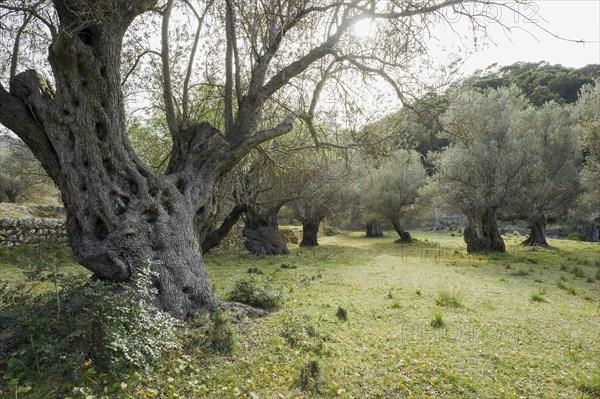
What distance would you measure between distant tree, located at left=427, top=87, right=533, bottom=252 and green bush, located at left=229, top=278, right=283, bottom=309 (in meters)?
14.9

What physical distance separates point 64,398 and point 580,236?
150 feet

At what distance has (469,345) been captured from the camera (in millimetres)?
5355

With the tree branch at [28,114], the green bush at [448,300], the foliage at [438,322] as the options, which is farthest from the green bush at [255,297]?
the green bush at [448,300]

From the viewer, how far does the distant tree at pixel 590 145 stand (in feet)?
51.6

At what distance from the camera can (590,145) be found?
1620cm

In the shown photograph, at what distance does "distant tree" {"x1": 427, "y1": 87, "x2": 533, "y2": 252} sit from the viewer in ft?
60.2

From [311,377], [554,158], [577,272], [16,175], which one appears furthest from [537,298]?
[16,175]

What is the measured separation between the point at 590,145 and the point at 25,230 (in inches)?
1037

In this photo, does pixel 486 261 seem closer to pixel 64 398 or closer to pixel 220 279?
pixel 220 279

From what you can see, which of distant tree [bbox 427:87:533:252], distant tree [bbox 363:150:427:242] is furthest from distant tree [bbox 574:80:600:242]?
distant tree [bbox 363:150:427:242]

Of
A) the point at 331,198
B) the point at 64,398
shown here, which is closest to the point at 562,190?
the point at 331,198

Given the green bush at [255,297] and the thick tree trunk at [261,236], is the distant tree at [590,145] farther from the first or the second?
the green bush at [255,297]

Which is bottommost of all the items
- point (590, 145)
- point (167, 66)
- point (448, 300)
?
point (448, 300)

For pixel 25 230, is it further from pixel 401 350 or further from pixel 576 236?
pixel 576 236
